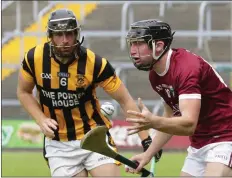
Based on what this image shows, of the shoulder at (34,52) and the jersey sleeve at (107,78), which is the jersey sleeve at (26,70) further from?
the jersey sleeve at (107,78)

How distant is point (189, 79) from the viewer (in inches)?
162

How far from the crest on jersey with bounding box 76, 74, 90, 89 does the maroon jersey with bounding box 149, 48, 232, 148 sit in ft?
1.94

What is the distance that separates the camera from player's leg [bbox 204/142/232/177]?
14.4 feet

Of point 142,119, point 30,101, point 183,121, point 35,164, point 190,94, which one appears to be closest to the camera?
point 142,119

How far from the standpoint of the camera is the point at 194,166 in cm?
470

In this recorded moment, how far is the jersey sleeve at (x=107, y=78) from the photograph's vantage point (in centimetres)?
495

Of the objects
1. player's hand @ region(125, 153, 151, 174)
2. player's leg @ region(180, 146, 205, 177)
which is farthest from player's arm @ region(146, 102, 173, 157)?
player's leg @ region(180, 146, 205, 177)

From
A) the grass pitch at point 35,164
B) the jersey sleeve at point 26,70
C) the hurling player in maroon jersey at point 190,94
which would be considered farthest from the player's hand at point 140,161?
the grass pitch at point 35,164

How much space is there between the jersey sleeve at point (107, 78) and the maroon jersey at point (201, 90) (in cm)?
50

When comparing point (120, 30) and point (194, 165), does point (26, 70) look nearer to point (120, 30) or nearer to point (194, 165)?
point (194, 165)

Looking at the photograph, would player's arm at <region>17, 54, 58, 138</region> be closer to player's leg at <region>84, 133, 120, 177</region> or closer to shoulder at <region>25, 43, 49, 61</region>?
shoulder at <region>25, 43, 49, 61</region>

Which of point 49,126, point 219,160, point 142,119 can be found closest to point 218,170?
point 219,160

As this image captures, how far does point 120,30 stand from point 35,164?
6.28 m

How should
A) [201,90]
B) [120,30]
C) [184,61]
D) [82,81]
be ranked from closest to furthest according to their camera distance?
[184,61]
[201,90]
[82,81]
[120,30]
